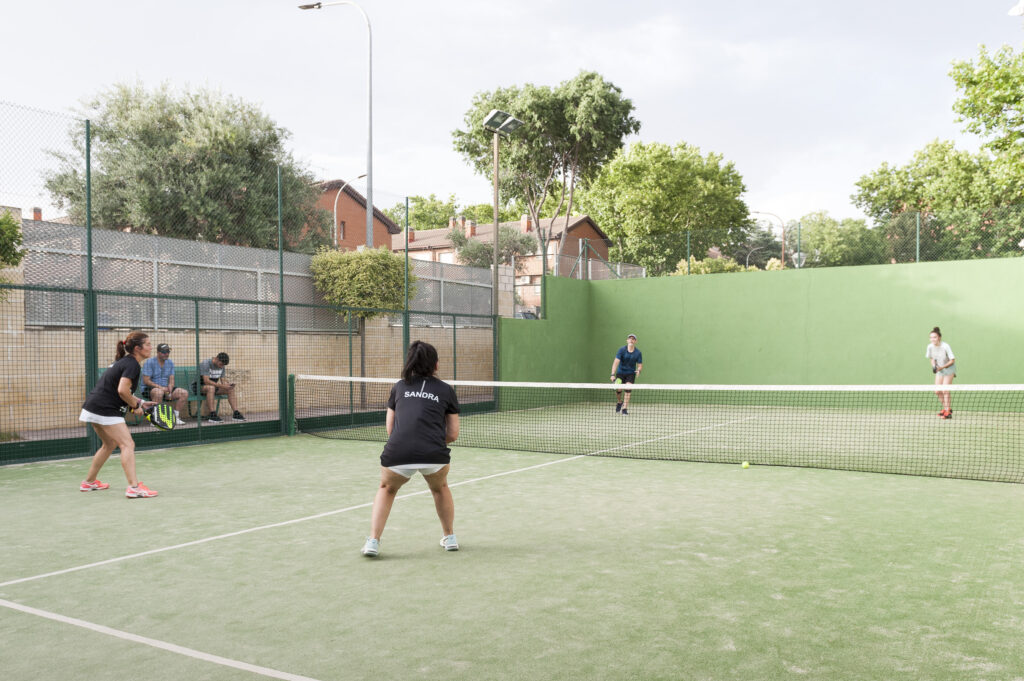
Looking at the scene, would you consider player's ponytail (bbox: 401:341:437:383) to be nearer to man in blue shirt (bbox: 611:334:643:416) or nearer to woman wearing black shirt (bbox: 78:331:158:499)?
woman wearing black shirt (bbox: 78:331:158:499)

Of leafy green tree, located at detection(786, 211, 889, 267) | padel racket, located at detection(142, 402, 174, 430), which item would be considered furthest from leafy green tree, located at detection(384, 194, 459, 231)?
padel racket, located at detection(142, 402, 174, 430)

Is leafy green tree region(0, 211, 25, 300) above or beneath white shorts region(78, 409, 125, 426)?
above

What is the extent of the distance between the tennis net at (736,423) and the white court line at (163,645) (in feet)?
20.4

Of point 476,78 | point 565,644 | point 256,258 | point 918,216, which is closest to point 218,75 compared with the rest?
point 256,258

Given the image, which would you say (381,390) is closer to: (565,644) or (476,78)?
(565,644)

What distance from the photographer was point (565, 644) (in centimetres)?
353

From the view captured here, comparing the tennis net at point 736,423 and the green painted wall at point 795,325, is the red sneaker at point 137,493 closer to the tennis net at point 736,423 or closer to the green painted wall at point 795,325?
the tennis net at point 736,423

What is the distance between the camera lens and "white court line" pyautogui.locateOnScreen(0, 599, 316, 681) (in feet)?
10.6

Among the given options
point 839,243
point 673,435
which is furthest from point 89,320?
point 839,243

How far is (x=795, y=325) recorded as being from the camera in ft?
59.1

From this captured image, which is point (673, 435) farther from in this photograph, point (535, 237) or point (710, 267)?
point (535, 237)

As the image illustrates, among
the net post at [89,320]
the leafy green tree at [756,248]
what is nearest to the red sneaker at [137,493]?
the net post at [89,320]

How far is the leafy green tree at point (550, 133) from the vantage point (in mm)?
32219

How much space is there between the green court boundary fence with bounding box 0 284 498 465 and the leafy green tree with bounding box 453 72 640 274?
679 inches
